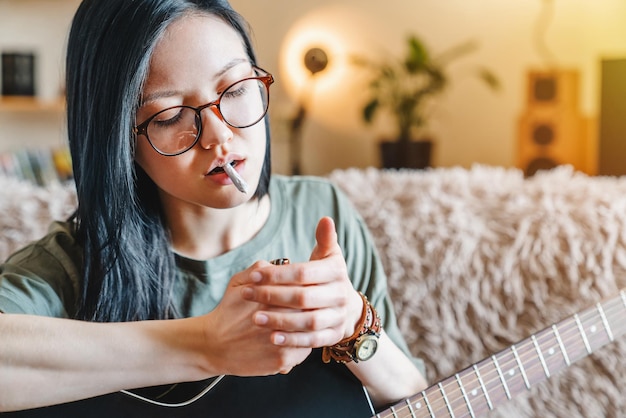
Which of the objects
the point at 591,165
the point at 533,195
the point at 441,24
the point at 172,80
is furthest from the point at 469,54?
the point at 172,80

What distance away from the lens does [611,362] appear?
3.35 ft

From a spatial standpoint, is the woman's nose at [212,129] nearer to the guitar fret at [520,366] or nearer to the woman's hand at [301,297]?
the woman's hand at [301,297]

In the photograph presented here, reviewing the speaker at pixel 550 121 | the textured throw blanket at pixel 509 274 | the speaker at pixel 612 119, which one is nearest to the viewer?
the textured throw blanket at pixel 509 274

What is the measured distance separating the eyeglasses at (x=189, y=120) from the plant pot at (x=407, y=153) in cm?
233

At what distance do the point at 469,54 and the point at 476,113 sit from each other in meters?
0.27

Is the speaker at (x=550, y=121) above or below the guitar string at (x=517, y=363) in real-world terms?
above

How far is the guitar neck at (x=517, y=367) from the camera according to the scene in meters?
0.78

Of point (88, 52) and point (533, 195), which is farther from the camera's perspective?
point (533, 195)

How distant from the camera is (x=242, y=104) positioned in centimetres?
78

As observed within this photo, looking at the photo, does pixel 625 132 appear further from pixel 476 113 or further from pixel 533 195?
pixel 533 195

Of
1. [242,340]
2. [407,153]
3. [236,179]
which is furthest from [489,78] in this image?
[242,340]

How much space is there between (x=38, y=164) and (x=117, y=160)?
107 inches

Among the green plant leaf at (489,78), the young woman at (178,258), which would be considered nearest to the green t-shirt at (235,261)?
the young woman at (178,258)

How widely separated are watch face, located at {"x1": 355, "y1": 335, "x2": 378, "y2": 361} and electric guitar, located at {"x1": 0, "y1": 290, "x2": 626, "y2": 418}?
0.04 metres
